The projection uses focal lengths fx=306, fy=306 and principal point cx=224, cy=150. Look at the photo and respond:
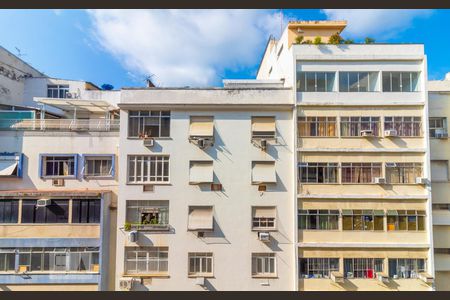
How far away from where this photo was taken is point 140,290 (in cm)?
1530

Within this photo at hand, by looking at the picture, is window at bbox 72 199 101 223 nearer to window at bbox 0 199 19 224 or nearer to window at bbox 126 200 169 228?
window at bbox 126 200 169 228

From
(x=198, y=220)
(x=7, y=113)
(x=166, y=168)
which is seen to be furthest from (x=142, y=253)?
(x=7, y=113)

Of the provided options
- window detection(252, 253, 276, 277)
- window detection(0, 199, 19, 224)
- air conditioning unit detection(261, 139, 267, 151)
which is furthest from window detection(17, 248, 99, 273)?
air conditioning unit detection(261, 139, 267, 151)

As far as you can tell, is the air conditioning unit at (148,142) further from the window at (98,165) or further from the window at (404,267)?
the window at (404,267)

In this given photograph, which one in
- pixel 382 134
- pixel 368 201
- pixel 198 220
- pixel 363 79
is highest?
pixel 363 79

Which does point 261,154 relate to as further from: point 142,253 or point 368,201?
point 142,253

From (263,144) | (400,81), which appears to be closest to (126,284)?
(263,144)

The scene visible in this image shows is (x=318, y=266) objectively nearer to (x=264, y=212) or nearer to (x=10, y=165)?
(x=264, y=212)

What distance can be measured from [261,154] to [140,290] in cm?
918

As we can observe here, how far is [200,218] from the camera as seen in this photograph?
1562cm

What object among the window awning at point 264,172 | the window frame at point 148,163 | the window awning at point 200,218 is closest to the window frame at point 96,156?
the window frame at point 148,163

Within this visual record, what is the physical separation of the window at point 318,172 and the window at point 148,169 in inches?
281

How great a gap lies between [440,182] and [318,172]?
6.76 m

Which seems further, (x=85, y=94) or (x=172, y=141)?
(x=85, y=94)
